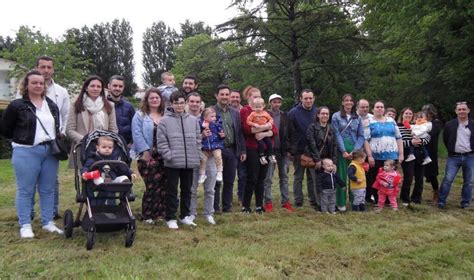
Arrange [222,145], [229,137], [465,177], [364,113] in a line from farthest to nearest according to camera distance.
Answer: [465,177]
[364,113]
[229,137]
[222,145]

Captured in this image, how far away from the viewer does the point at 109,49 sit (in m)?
46.9

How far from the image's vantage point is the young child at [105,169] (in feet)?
15.9

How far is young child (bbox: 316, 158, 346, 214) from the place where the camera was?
23.5 ft

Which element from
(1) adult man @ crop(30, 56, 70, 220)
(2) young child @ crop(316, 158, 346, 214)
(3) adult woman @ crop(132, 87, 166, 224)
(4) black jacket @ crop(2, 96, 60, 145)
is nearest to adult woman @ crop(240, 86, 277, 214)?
(2) young child @ crop(316, 158, 346, 214)

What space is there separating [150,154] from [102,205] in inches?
43.5

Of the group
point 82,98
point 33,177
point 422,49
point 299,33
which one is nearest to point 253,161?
point 82,98

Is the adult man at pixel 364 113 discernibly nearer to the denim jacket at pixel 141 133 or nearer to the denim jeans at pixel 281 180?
the denim jeans at pixel 281 180

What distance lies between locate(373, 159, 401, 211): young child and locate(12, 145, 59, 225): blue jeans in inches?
212

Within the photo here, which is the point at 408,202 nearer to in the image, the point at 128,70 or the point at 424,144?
the point at 424,144

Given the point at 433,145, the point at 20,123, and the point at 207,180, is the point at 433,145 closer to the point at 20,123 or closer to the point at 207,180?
the point at 207,180

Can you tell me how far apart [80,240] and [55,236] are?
39 cm

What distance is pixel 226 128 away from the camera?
674cm

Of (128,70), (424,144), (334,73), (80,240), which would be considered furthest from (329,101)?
(128,70)

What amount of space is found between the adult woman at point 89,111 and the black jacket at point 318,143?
3.32 meters
